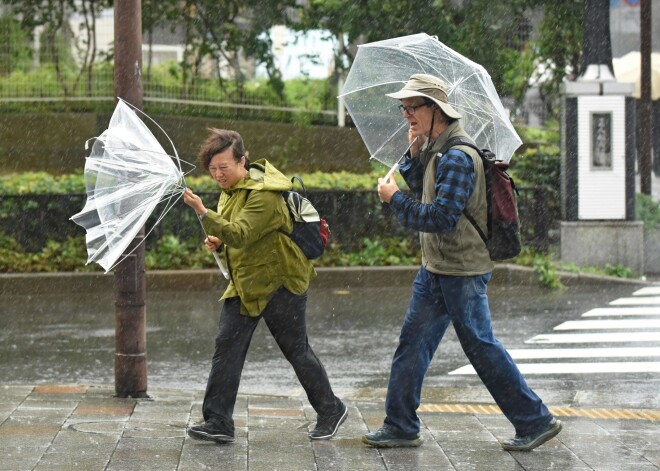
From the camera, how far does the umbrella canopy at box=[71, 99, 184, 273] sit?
630 cm

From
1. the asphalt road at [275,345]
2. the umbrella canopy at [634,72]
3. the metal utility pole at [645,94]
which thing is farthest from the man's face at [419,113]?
the umbrella canopy at [634,72]

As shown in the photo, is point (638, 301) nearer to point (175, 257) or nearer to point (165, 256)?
point (175, 257)

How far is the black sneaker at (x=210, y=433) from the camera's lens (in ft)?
20.8

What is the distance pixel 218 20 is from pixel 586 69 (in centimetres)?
794

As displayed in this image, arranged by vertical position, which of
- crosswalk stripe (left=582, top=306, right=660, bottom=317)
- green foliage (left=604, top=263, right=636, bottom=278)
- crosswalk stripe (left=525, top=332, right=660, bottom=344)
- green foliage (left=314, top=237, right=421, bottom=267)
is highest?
green foliage (left=314, top=237, right=421, bottom=267)

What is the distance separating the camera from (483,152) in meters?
6.19

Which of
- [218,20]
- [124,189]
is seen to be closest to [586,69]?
[218,20]

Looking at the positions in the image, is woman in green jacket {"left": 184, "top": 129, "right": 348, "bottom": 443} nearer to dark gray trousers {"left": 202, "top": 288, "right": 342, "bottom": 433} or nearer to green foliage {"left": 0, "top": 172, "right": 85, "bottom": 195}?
dark gray trousers {"left": 202, "top": 288, "right": 342, "bottom": 433}

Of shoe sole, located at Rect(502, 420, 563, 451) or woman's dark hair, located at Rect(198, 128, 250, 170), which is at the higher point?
woman's dark hair, located at Rect(198, 128, 250, 170)

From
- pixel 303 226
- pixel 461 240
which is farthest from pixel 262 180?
pixel 461 240

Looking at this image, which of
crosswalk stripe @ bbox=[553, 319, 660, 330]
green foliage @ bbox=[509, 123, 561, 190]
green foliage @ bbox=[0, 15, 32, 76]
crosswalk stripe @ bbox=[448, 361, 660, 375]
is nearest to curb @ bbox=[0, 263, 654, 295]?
green foliage @ bbox=[509, 123, 561, 190]

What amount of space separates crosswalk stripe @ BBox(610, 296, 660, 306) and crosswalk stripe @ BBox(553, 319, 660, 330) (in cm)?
105

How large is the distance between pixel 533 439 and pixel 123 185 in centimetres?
250

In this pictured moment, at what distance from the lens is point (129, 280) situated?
7676 mm
